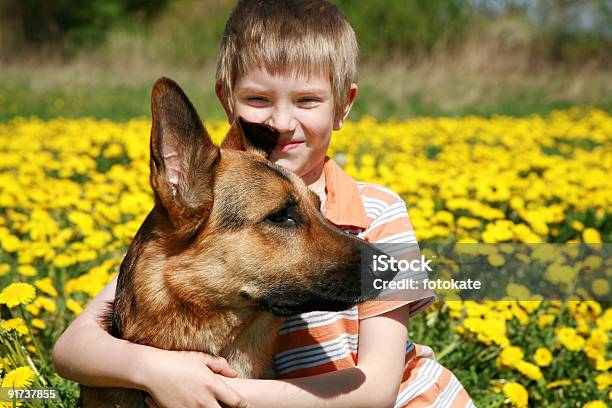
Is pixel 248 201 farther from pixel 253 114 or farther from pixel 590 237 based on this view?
pixel 590 237

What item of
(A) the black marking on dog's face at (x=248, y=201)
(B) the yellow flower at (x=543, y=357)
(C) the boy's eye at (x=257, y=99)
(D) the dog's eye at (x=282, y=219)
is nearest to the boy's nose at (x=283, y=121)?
(C) the boy's eye at (x=257, y=99)

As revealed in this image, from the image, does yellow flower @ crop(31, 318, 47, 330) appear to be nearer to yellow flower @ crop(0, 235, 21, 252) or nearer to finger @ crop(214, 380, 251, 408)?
yellow flower @ crop(0, 235, 21, 252)

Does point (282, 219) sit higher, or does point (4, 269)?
point (282, 219)

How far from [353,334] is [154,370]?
905 millimetres

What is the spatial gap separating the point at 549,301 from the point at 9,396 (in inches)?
111

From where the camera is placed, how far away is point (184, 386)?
2.30 metres

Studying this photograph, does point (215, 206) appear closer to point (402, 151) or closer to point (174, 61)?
point (402, 151)

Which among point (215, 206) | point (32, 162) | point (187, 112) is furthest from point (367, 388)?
point (32, 162)

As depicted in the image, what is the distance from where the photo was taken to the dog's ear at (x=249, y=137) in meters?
2.91

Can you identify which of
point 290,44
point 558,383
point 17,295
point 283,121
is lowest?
point 558,383

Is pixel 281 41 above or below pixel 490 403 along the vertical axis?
above

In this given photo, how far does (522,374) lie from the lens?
341cm
